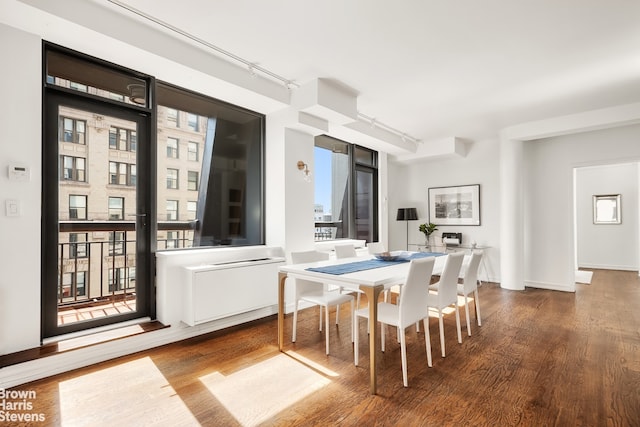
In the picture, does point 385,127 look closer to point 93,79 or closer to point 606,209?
point 93,79

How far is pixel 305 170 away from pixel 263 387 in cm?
281

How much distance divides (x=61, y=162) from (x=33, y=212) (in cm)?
50

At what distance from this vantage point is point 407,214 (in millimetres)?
6801

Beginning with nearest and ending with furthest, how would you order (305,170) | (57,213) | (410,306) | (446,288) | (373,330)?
(373,330), (410,306), (57,213), (446,288), (305,170)

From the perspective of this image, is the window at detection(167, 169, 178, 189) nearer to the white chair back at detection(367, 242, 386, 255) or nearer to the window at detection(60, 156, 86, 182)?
the window at detection(60, 156, 86, 182)

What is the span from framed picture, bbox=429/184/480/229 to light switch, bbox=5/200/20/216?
6.50 m

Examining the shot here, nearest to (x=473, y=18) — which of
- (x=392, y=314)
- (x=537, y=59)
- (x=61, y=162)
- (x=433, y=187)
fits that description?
(x=537, y=59)

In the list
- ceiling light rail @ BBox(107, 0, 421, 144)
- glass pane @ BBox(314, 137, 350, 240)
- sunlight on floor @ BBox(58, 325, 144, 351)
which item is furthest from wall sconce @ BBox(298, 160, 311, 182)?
sunlight on floor @ BBox(58, 325, 144, 351)

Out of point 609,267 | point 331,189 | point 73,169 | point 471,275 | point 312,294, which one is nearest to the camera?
point 73,169

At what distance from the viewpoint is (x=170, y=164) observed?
3.49 m

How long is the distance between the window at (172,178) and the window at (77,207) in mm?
786

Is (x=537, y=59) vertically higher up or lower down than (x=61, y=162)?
higher up

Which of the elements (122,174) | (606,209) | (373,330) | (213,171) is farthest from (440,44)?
(606,209)

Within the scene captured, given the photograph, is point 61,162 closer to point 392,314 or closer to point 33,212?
point 33,212
